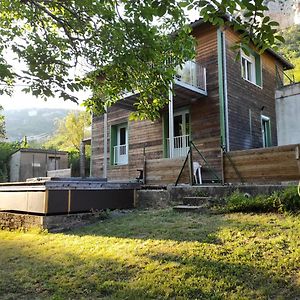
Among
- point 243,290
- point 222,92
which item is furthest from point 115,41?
point 222,92

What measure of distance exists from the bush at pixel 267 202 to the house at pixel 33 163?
1782 cm

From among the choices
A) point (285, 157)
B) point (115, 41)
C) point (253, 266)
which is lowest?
point (253, 266)

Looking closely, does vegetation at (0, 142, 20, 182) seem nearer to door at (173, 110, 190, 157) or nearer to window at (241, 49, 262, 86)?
door at (173, 110, 190, 157)

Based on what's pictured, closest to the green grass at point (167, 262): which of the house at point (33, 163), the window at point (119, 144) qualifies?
the window at point (119, 144)

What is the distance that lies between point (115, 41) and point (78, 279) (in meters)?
3.81

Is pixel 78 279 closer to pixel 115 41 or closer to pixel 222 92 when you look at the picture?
pixel 115 41

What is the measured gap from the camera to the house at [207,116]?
12.2m

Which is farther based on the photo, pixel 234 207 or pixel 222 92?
pixel 222 92

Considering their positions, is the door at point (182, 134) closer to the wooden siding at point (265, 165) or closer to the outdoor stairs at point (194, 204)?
the wooden siding at point (265, 165)

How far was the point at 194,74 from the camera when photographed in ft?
41.6

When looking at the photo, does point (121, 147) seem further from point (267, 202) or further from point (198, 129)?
point (267, 202)

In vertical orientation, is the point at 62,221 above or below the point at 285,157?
below

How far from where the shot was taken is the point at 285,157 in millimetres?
8039

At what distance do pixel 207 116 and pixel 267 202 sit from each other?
6.26 m
